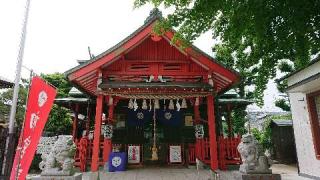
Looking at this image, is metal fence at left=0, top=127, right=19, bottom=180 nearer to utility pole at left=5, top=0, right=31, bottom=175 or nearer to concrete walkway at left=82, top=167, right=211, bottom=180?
utility pole at left=5, top=0, right=31, bottom=175

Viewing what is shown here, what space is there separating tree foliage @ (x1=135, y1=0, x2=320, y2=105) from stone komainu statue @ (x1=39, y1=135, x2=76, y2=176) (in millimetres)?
4698

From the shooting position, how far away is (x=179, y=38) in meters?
6.95

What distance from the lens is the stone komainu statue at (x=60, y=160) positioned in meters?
7.82

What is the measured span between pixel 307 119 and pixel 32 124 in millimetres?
10845

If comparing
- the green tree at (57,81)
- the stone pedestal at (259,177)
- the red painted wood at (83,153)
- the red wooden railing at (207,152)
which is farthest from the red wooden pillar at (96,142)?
the green tree at (57,81)

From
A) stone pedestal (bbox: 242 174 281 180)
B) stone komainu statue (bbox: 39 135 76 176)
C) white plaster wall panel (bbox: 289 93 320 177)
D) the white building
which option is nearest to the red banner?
stone komainu statue (bbox: 39 135 76 176)

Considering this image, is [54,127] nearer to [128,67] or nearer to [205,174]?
[128,67]

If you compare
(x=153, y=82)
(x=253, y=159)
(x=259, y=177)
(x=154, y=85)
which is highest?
(x=153, y=82)

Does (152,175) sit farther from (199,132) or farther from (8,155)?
(8,155)

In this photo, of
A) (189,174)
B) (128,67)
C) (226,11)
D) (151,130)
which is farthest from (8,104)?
(226,11)

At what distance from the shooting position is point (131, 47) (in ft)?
36.5

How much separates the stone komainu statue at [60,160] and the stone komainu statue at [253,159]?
534cm

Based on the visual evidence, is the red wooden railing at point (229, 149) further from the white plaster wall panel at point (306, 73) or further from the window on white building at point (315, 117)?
the white plaster wall panel at point (306, 73)

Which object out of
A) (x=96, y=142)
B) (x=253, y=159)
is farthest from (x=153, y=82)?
(x=253, y=159)
